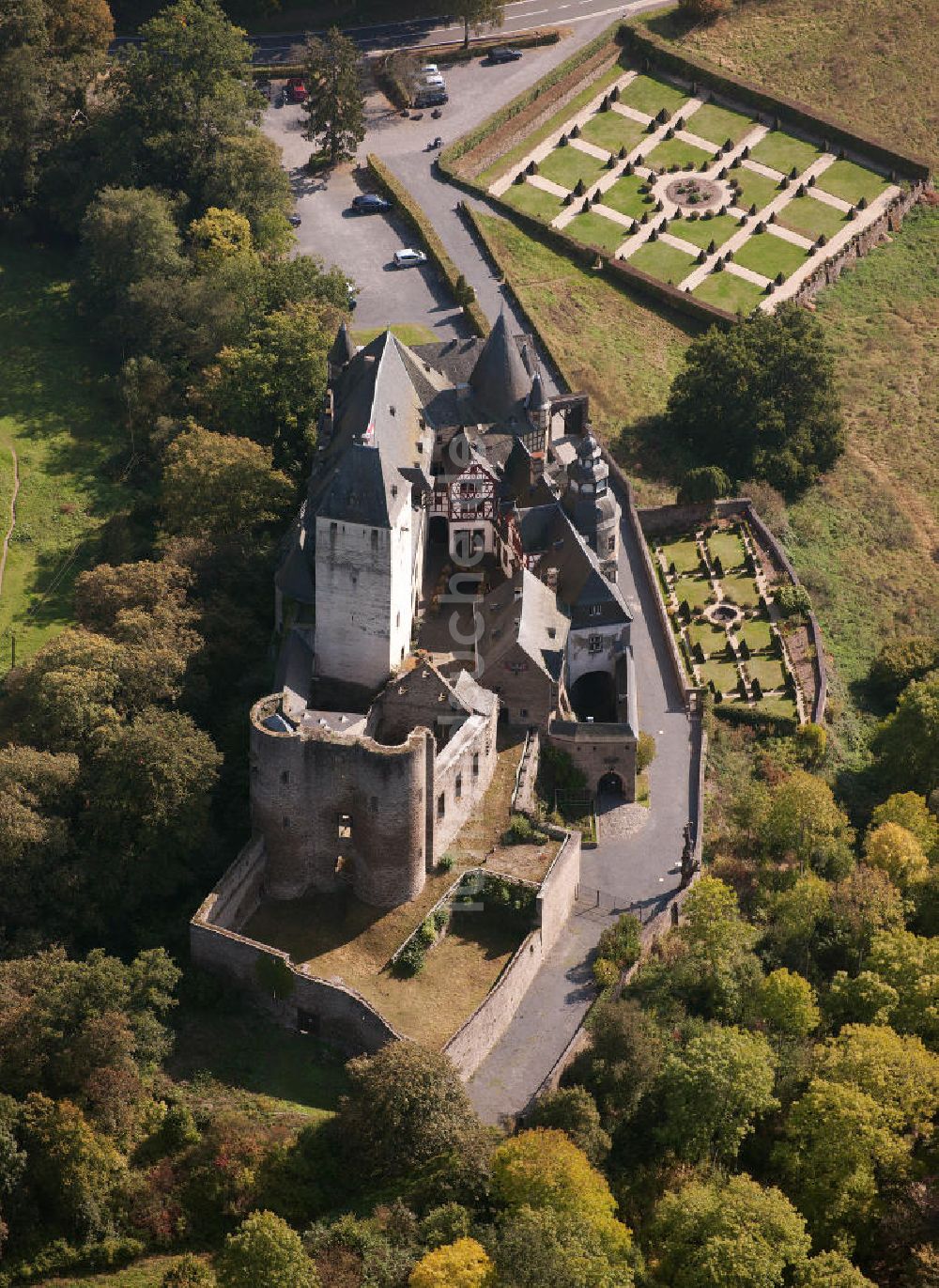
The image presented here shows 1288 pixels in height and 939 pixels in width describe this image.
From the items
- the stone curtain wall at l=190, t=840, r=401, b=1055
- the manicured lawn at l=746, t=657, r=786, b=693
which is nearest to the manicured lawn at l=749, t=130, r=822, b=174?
the manicured lawn at l=746, t=657, r=786, b=693

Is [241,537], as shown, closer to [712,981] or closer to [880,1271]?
[712,981]

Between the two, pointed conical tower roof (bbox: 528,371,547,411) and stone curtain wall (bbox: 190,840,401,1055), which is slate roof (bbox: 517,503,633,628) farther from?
stone curtain wall (bbox: 190,840,401,1055)

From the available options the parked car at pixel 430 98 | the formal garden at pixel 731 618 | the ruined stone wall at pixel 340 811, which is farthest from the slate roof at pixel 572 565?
the parked car at pixel 430 98

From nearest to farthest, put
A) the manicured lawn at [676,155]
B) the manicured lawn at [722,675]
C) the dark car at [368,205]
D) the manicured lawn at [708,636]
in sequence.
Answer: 1. the manicured lawn at [722,675]
2. the manicured lawn at [708,636]
3. the dark car at [368,205]
4. the manicured lawn at [676,155]

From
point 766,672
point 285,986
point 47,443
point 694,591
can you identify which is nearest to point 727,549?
point 694,591

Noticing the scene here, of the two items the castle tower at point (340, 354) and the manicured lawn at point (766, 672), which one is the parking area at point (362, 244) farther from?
the manicured lawn at point (766, 672)

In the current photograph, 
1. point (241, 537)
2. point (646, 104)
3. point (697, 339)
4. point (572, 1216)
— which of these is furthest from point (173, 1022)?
point (646, 104)
